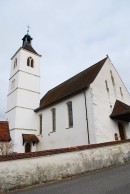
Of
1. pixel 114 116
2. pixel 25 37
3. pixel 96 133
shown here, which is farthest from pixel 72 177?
pixel 25 37

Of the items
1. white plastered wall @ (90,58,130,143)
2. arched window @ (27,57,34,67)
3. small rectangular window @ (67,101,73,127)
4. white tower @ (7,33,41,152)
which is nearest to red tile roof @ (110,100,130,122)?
white plastered wall @ (90,58,130,143)

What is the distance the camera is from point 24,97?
24.8m

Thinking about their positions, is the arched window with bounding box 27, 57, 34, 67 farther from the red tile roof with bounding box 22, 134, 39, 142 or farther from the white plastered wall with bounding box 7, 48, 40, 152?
the red tile roof with bounding box 22, 134, 39, 142

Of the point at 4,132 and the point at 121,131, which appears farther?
the point at 4,132

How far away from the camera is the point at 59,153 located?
9531 millimetres

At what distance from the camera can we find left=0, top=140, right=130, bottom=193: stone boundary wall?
7.72m

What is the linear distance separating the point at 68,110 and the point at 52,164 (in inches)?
427

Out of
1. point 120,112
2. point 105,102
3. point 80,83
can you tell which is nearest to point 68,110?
point 80,83

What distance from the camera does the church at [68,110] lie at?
56.0 ft

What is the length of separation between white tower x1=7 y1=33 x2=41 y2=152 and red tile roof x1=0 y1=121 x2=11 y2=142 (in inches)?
20.3

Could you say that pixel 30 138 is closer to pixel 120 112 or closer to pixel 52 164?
pixel 120 112

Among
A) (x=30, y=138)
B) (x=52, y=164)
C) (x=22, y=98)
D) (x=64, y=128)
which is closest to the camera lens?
(x=52, y=164)

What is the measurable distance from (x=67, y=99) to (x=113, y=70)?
22.4ft

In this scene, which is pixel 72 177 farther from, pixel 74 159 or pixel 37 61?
pixel 37 61
